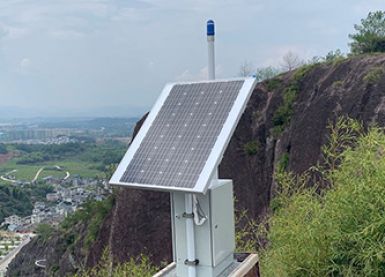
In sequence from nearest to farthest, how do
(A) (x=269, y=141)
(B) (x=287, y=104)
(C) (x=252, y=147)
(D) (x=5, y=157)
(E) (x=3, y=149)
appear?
(B) (x=287, y=104) < (A) (x=269, y=141) < (C) (x=252, y=147) < (D) (x=5, y=157) < (E) (x=3, y=149)

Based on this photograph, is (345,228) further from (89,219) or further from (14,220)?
(14,220)

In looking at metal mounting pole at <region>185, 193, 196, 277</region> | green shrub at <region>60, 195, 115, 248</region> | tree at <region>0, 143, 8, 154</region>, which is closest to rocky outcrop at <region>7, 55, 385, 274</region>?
green shrub at <region>60, 195, 115, 248</region>

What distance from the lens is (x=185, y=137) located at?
3.12 metres

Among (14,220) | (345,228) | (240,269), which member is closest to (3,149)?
(14,220)

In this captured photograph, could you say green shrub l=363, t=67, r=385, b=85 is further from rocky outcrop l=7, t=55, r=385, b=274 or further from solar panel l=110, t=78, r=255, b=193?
solar panel l=110, t=78, r=255, b=193

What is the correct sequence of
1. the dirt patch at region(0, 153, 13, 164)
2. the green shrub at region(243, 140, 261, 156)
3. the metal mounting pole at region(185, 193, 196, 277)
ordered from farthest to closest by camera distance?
the dirt patch at region(0, 153, 13, 164) → the green shrub at region(243, 140, 261, 156) → the metal mounting pole at region(185, 193, 196, 277)

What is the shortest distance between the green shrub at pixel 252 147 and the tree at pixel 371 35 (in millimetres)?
5212

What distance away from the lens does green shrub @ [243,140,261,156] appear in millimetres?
17562

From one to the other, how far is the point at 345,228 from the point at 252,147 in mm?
14207

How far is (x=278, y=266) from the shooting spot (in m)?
4.12

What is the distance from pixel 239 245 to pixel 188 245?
4474 millimetres

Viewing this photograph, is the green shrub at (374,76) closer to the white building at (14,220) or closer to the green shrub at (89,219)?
the green shrub at (89,219)

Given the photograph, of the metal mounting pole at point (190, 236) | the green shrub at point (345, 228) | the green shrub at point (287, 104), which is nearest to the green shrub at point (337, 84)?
the green shrub at point (287, 104)

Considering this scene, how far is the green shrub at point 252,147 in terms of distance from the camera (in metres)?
17.6
